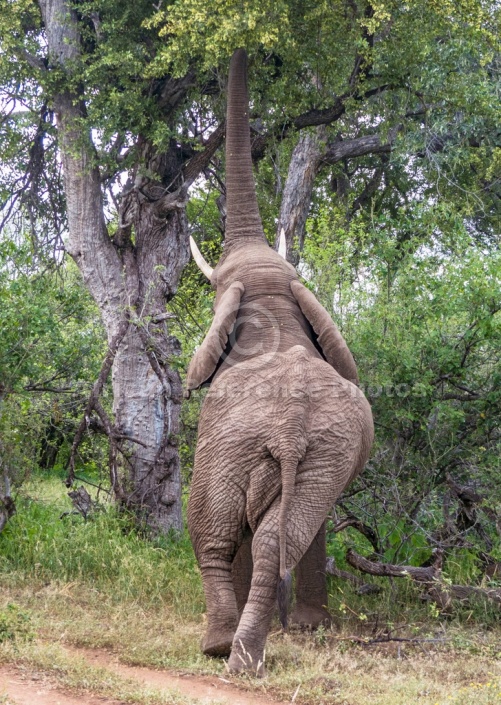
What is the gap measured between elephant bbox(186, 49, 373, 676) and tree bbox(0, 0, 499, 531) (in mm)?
2163

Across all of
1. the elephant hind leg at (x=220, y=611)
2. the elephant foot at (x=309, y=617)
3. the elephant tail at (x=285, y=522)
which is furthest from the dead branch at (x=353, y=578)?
the elephant tail at (x=285, y=522)

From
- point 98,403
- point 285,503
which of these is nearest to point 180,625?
point 285,503

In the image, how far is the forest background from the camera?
807 centimetres

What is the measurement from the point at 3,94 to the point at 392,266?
464cm

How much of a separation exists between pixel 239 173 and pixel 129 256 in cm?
264

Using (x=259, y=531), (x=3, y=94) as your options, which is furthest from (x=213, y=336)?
(x=3, y=94)

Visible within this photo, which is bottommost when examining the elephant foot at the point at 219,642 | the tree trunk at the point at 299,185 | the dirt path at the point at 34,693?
the dirt path at the point at 34,693

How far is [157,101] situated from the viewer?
1005cm

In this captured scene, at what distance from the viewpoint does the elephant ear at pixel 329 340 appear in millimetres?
6699

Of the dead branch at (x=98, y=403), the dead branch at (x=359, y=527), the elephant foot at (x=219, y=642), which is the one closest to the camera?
the elephant foot at (x=219, y=642)

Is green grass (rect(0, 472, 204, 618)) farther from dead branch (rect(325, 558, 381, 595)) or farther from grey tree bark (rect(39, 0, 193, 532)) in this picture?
dead branch (rect(325, 558, 381, 595))

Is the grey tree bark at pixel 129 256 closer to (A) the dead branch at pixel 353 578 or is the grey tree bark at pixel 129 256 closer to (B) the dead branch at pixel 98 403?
(B) the dead branch at pixel 98 403

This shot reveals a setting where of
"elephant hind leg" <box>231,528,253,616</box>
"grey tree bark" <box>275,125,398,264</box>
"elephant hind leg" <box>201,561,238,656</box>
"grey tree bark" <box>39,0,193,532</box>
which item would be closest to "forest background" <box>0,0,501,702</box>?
"grey tree bark" <box>39,0,193,532</box>

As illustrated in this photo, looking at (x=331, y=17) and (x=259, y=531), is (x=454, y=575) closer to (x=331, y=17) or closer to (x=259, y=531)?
(x=259, y=531)
